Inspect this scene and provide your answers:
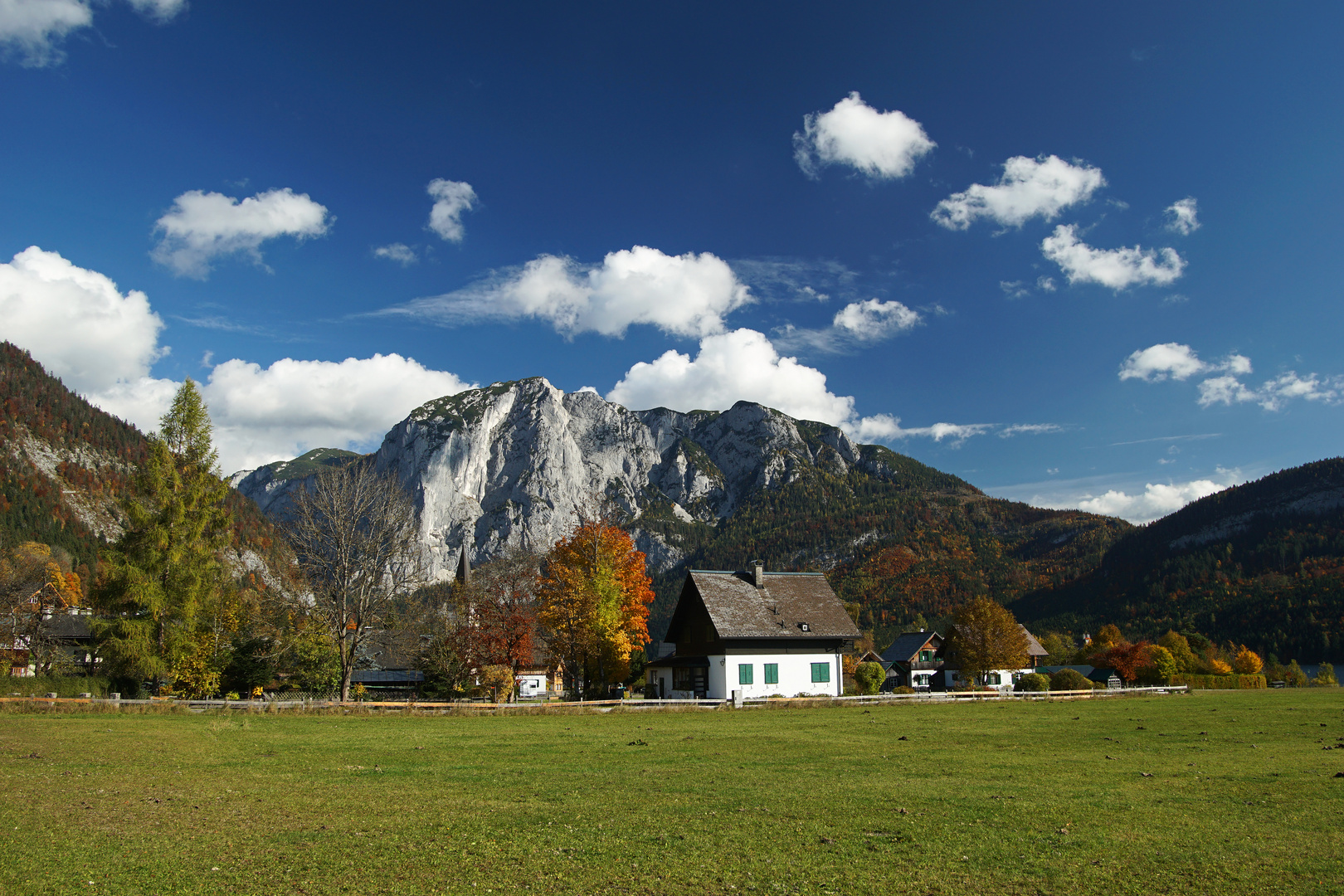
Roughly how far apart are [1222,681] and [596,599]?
173 feet

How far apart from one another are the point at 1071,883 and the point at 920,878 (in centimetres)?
126

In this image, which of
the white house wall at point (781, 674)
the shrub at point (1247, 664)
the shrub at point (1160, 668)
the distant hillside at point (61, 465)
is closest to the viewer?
the white house wall at point (781, 674)

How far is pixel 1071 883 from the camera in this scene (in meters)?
6.38

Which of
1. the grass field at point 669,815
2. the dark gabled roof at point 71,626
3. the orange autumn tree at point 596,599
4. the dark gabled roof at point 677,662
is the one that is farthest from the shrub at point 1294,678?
the dark gabled roof at point 71,626

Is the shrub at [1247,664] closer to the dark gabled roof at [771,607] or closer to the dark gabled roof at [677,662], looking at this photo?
the dark gabled roof at [771,607]

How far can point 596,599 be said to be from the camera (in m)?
39.5

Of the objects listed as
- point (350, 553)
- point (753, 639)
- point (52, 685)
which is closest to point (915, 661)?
point (753, 639)

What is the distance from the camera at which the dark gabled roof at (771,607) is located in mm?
45500

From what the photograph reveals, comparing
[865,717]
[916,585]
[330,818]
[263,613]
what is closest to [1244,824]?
[330,818]

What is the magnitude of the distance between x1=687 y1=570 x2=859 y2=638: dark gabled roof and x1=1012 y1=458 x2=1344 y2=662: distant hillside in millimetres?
97714

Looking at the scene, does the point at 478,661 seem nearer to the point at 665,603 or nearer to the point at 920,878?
the point at 920,878

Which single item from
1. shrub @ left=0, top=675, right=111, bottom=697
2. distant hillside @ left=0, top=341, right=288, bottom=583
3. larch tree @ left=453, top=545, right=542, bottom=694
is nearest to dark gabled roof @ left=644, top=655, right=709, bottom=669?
larch tree @ left=453, top=545, right=542, bottom=694

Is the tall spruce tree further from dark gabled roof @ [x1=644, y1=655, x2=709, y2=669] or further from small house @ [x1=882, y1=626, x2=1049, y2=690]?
small house @ [x1=882, y1=626, x2=1049, y2=690]

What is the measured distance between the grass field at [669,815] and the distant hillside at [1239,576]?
12131 cm
